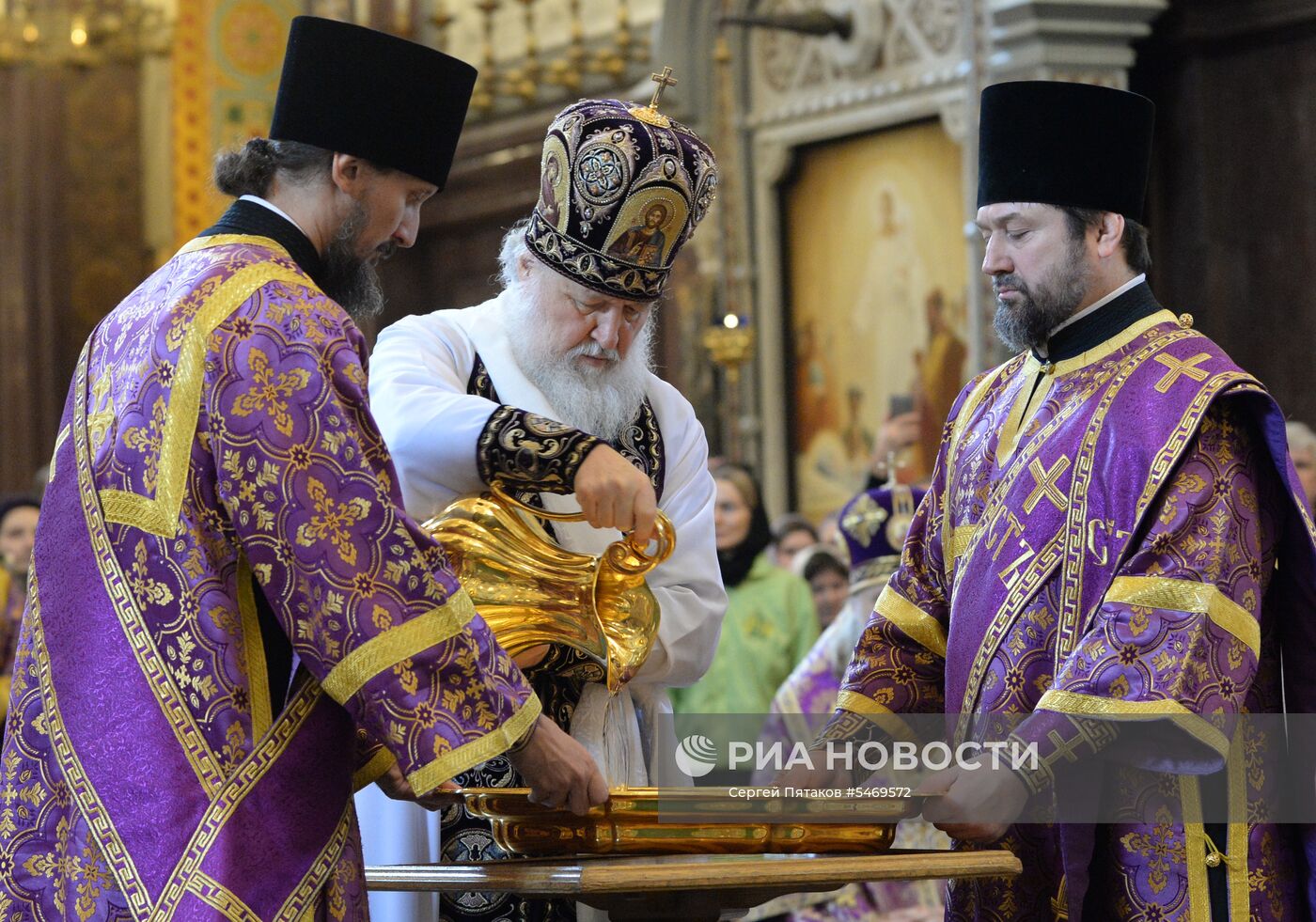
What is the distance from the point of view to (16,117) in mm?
13250

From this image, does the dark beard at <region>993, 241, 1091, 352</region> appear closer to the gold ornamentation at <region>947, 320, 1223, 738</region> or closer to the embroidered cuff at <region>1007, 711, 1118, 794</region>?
the gold ornamentation at <region>947, 320, 1223, 738</region>

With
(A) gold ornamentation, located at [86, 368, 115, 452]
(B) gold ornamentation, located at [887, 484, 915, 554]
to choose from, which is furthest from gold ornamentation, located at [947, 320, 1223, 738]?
(B) gold ornamentation, located at [887, 484, 915, 554]

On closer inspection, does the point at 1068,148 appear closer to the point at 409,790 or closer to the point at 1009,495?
the point at 1009,495

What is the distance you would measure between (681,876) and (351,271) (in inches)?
41.9

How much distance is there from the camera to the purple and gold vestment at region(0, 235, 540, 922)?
102 inches

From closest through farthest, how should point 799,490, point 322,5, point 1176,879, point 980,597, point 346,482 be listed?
point 346,482 < point 1176,879 < point 980,597 < point 799,490 < point 322,5

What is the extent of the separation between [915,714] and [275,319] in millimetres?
1463

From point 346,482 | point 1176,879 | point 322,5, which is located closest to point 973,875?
point 1176,879

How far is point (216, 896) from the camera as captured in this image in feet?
8.32

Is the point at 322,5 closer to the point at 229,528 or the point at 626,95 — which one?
the point at 626,95

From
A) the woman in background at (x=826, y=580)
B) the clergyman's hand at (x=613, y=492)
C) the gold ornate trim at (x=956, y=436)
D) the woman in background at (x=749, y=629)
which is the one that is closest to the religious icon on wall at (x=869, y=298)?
the woman in background at (x=826, y=580)

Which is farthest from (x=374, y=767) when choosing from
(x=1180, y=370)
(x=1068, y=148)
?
(x=1068, y=148)

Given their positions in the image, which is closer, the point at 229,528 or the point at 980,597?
the point at 229,528

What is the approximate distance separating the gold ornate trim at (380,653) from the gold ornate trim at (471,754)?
142mm
